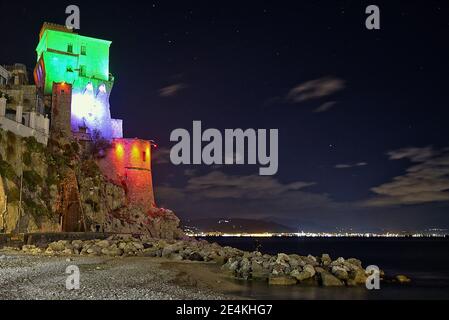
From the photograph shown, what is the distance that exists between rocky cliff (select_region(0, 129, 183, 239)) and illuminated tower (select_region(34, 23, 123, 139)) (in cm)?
451

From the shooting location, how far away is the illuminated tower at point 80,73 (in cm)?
6078

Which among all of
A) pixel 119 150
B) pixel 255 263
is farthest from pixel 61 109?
pixel 255 263

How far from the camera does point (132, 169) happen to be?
62.4 meters

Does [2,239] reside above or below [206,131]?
below

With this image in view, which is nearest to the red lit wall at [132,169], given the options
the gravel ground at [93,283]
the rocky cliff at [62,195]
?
the rocky cliff at [62,195]

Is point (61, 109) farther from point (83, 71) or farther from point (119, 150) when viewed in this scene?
point (119, 150)

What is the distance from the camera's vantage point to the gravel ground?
15.3 m

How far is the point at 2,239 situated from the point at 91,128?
2994 centimetres

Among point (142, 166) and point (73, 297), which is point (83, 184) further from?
point (73, 297)

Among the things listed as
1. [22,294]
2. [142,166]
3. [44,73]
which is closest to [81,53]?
[44,73]

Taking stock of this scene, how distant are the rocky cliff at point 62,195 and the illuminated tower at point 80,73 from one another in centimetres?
451

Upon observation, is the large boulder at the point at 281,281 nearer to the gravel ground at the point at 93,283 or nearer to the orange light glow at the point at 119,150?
the gravel ground at the point at 93,283

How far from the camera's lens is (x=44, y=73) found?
60.2 meters

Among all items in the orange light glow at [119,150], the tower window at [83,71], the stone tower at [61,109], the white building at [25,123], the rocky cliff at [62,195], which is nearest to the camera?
the rocky cliff at [62,195]
